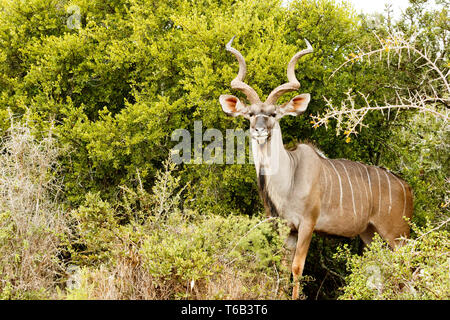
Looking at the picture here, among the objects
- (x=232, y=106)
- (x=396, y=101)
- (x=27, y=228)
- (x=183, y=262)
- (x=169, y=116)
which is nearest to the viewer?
(x=183, y=262)

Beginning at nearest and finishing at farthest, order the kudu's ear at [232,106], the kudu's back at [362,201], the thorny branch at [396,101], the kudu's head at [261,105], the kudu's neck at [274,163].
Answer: the thorny branch at [396,101]
the kudu's head at [261,105]
the kudu's neck at [274,163]
the kudu's ear at [232,106]
the kudu's back at [362,201]

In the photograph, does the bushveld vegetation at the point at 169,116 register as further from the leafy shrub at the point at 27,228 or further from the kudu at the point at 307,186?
the kudu at the point at 307,186

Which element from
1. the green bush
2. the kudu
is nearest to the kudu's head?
the kudu

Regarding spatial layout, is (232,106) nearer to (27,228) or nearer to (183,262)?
(183,262)

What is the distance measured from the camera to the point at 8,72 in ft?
21.8

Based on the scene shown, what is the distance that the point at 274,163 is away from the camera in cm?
465

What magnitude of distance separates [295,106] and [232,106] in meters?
0.63

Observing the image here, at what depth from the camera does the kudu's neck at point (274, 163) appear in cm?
454

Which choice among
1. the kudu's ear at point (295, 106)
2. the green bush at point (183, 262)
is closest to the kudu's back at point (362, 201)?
the kudu's ear at point (295, 106)

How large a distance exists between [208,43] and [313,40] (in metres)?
1.30

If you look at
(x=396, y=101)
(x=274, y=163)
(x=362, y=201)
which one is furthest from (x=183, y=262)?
(x=396, y=101)

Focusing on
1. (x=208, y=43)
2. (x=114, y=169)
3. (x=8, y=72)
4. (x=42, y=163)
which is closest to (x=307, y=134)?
(x=208, y=43)

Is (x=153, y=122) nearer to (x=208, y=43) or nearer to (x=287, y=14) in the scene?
(x=208, y=43)

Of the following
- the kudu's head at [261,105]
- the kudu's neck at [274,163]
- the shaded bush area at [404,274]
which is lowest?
the shaded bush area at [404,274]
